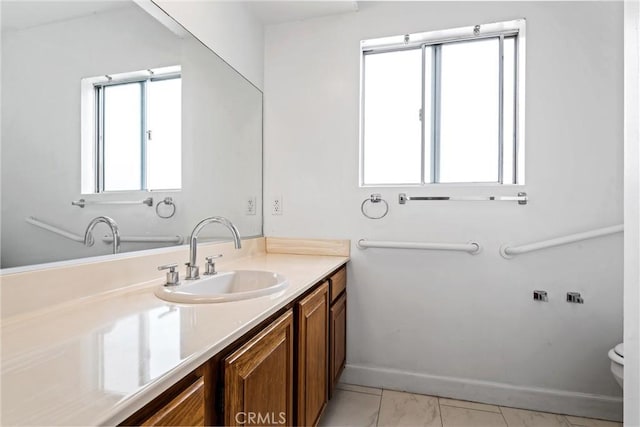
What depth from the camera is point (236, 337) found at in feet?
2.31

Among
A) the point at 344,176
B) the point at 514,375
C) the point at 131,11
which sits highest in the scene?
the point at 131,11

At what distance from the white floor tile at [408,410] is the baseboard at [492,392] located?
0.17 feet

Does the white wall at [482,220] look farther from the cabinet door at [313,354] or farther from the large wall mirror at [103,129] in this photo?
the large wall mirror at [103,129]

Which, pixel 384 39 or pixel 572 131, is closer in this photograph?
pixel 572 131

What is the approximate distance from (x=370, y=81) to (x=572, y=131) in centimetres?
115

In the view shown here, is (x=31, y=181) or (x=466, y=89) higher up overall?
(x=466, y=89)

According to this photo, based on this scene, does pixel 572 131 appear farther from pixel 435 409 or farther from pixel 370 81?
pixel 435 409

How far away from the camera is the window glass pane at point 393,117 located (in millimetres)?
1969

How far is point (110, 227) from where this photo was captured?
103cm

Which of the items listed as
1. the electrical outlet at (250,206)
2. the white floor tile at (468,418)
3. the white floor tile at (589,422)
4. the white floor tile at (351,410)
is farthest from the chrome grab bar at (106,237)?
the white floor tile at (589,422)

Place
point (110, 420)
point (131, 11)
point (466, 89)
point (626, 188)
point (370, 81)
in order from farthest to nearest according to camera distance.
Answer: point (370, 81)
point (466, 89)
point (131, 11)
point (626, 188)
point (110, 420)

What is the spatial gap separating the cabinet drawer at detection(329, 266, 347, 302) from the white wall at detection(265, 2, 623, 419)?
0.09 m

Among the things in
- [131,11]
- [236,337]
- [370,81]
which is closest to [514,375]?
[236,337]

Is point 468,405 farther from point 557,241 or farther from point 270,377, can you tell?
point 270,377
